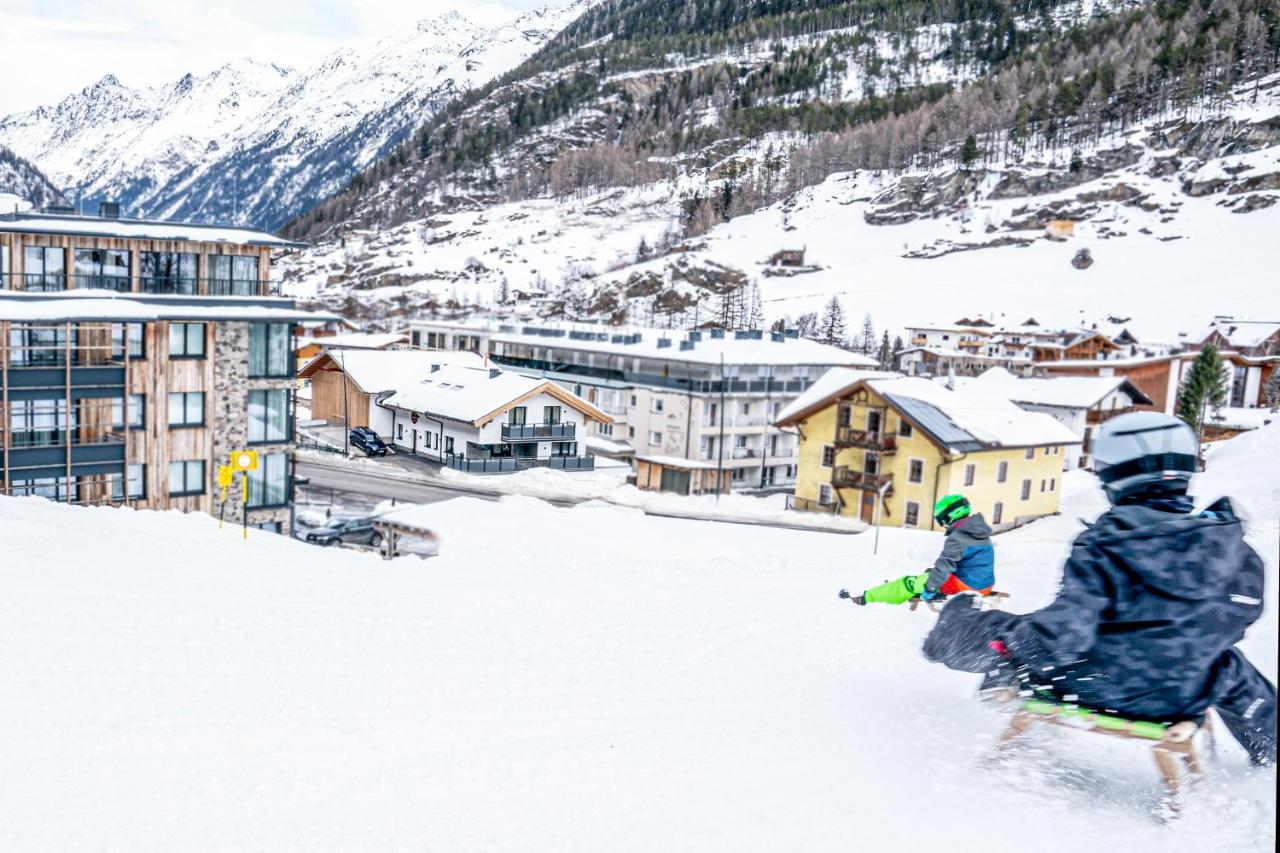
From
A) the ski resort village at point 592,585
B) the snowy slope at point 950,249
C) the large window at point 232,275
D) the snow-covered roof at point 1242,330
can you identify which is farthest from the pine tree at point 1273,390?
the large window at point 232,275

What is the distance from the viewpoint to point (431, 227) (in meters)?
180

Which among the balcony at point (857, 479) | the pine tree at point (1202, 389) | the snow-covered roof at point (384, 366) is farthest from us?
the pine tree at point (1202, 389)

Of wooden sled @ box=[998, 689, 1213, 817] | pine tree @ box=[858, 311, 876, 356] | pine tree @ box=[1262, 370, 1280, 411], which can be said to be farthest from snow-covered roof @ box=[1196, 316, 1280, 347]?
wooden sled @ box=[998, 689, 1213, 817]

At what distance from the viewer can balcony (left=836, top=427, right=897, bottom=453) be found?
117 feet

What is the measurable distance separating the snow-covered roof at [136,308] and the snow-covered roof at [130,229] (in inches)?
58.6

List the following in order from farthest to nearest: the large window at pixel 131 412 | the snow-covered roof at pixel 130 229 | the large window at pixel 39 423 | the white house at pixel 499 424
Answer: the white house at pixel 499 424, the large window at pixel 131 412, the snow-covered roof at pixel 130 229, the large window at pixel 39 423

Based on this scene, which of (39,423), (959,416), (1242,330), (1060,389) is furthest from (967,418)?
(1242,330)

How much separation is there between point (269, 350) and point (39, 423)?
5.76m

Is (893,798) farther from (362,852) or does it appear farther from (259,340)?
(259,340)

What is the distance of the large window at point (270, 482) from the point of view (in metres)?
27.8

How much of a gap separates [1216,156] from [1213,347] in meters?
A: 90.7

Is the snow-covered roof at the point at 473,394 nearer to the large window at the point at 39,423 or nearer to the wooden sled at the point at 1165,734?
the large window at the point at 39,423

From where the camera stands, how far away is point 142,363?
25.6m

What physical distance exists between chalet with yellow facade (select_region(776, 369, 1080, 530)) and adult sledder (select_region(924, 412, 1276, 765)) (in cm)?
3030
